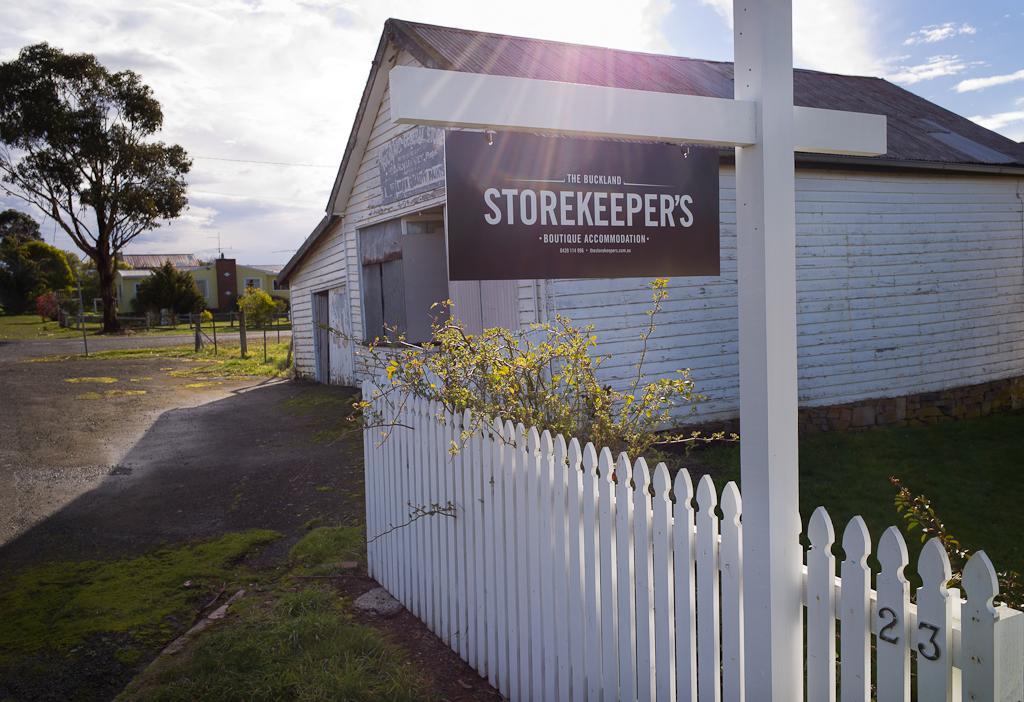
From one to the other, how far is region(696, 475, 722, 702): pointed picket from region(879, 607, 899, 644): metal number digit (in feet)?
1.98

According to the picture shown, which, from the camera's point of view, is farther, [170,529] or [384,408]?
[170,529]

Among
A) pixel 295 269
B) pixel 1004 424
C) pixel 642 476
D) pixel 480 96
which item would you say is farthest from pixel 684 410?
pixel 295 269

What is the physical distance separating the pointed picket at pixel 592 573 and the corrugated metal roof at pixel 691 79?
23.3 feet

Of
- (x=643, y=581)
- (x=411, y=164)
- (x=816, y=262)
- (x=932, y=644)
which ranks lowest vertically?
(x=643, y=581)

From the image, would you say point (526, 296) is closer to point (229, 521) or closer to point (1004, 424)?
point (229, 521)

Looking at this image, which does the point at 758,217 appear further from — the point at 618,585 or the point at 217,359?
the point at 217,359

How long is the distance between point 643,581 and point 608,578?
0.70 feet

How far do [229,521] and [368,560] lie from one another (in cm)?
228

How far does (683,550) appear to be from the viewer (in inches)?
115

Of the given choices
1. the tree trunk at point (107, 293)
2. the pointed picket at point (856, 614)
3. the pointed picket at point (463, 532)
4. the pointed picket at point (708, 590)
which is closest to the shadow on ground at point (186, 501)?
the pointed picket at point (463, 532)

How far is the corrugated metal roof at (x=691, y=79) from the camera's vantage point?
1059 centimetres

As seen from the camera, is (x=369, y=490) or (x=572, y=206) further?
(x=369, y=490)

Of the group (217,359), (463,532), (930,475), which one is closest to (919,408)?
(930,475)

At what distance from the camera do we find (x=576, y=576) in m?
3.49
